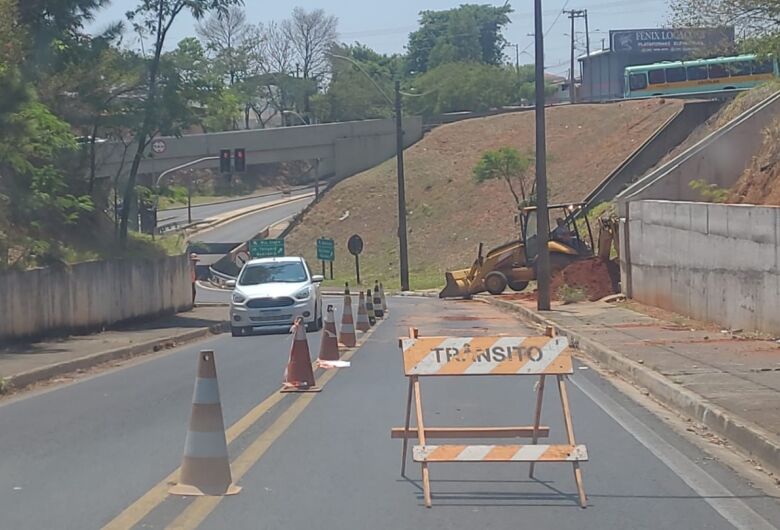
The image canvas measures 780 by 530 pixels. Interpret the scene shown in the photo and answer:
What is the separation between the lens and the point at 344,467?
9461mm

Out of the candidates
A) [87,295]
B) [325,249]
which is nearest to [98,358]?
[87,295]

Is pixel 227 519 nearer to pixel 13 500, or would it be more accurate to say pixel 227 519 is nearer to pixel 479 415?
pixel 13 500

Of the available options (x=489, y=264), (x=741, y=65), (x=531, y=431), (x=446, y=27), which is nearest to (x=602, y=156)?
(x=741, y=65)

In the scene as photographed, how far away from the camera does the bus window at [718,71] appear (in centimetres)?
6389

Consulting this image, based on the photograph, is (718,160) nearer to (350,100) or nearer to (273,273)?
(273,273)

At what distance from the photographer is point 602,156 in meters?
66.3

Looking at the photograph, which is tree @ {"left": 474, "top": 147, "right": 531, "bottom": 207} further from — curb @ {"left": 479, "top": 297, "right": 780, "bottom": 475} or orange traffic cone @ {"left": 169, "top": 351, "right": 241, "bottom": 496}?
orange traffic cone @ {"left": 169, "top": 351, "right": 241, "bottom": 496}

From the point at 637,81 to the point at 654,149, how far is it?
17056 millimetres

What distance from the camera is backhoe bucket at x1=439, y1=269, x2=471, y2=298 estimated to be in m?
42.0

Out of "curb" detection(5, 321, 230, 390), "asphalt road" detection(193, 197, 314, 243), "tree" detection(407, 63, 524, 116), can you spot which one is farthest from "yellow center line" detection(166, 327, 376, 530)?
"tree" detection(407, 63, 524, 116)

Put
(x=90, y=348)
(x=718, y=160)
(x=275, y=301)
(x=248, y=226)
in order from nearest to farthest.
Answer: (x=90, y=348) < (x=275, y=301) < (x=718, y=160) < (x=248, y=226)

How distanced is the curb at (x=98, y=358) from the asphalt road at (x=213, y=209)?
2460 inches

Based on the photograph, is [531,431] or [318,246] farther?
[318,246]

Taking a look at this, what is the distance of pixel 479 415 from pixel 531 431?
2.64 m
